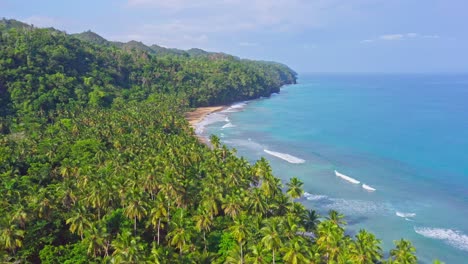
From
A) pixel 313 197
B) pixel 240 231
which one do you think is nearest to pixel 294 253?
pixel 240 231

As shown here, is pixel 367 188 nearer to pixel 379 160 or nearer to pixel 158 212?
pixel 379 160

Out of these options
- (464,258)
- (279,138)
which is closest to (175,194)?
(464,258)

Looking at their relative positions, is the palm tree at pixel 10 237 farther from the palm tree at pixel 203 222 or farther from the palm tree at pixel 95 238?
the palm tree at pixel 203 222

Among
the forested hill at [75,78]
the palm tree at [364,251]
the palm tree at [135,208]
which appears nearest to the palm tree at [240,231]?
the palm tree at [364,251]

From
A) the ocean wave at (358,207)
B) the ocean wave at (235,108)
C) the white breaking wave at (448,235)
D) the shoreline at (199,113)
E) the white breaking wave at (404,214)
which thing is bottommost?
the white breaking wave at (448,235)

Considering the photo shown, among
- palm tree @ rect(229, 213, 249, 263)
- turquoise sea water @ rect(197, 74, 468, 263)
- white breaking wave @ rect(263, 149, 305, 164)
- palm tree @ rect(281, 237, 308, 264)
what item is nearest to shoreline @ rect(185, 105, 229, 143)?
turquoise sea water @ rect(197, 74, 468, 263)

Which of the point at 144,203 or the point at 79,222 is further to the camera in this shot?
the point at 144,203
